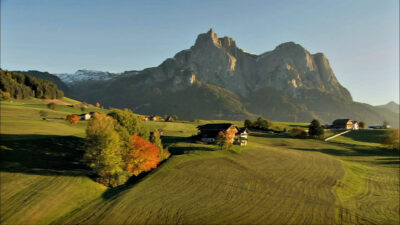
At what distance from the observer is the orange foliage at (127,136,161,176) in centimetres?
5153

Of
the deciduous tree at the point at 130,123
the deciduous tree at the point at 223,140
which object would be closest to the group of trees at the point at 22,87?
the deciduous tree at the point at 130,123

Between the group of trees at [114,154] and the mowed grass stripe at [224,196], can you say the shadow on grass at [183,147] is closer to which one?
the group of trees at [114,154]

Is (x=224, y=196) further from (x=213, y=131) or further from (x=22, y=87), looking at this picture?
(x=22, y=87)

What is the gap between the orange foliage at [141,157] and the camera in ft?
169

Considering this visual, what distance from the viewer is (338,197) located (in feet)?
127

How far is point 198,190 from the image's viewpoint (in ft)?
132

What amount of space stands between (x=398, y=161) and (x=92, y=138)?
→ 8730 cm

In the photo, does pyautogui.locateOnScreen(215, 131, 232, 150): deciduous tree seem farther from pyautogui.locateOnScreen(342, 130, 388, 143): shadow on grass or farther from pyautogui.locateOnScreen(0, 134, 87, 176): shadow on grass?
pyautogui.locateOnScreen(342, 130, 388, 143): shadow on grass

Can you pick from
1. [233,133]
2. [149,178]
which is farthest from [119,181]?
[233,133]

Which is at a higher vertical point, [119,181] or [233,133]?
[233,133]

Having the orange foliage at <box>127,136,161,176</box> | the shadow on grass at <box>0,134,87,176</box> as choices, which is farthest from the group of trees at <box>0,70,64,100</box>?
the orange foliage at <box>127,136,161,176</box>

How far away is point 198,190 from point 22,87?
167842 millimetres

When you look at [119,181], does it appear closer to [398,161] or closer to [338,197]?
[338,197]

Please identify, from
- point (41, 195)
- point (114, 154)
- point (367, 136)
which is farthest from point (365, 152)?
point (41, 195)
